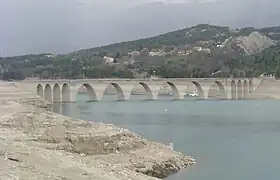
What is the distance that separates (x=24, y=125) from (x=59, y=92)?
62.2 m

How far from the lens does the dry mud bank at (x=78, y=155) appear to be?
14.1m

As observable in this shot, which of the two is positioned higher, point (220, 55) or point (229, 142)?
point (220, 55)

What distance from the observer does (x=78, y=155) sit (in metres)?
20.5

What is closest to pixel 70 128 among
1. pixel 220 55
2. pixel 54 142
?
pixel 54 142

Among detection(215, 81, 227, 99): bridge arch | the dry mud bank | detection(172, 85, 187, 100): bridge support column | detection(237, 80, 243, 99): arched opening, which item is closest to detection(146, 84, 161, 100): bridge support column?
detection(172, 85, 187, 100): bridge support column

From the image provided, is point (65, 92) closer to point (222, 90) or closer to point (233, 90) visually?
point (222, 90)

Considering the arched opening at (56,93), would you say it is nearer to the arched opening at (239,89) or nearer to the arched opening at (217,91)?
the arched opening at (217,91)

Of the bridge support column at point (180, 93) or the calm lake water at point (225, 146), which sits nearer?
the calm lake water at point (225, 146)

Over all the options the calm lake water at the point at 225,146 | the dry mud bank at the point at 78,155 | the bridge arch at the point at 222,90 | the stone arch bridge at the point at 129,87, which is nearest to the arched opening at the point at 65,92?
the stone arch bridge at the point at 129,87

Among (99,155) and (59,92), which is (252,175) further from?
(59,92)

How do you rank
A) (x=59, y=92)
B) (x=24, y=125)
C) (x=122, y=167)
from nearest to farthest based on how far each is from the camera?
(x=122, y=167)
(x=24, y=125)
(x=59, y=92)

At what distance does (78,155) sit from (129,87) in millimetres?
74649

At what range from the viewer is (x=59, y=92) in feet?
296

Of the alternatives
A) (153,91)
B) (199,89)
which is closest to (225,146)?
(153,91)
